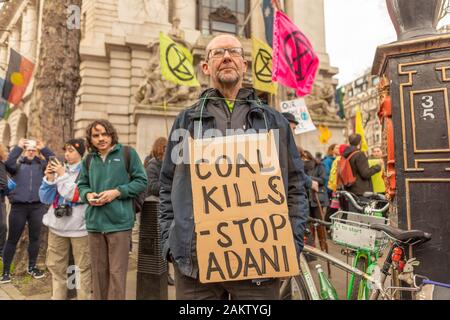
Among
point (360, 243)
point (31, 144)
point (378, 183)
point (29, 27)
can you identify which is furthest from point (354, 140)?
point (29, 27)

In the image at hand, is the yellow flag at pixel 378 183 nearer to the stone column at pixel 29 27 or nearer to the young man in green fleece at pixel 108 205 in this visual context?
the young man in green fleece at pixel 108 205

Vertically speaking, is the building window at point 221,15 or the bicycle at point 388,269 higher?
the building window at point 221,15

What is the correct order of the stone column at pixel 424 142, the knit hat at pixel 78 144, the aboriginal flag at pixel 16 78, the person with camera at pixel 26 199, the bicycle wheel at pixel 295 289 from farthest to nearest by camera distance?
the aboriginal flag at pixel 16 78, the person with camera at pixel 26 199, the knit hat at pixel 78 144, the bicycle wheel at pixel 295 289, the stone column at pixel 424 142

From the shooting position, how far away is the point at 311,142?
20.4 metres

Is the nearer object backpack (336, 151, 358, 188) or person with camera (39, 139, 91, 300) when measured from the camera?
person with camera (39, 139, 91, 300)

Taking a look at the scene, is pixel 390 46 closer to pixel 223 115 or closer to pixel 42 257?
pixel 223 115

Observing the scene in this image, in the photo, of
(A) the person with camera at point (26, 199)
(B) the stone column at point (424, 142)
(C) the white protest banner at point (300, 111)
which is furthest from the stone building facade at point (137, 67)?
(B) the stone column at point (424, 142)

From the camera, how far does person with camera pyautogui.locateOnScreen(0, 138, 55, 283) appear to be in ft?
17.6

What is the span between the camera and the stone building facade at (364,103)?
171ft

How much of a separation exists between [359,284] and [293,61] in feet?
18.7

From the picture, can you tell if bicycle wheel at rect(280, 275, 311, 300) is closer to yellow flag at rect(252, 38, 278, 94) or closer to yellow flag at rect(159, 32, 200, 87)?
yellow flag at rect(252, 38, 278, 94)

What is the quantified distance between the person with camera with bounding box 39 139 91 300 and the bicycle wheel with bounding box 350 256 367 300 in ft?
9.31

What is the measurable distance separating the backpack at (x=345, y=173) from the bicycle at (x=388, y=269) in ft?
10.7

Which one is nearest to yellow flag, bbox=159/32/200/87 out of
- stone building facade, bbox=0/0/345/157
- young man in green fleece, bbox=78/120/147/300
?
young man in green fleece, bbox=78/120/147/300
